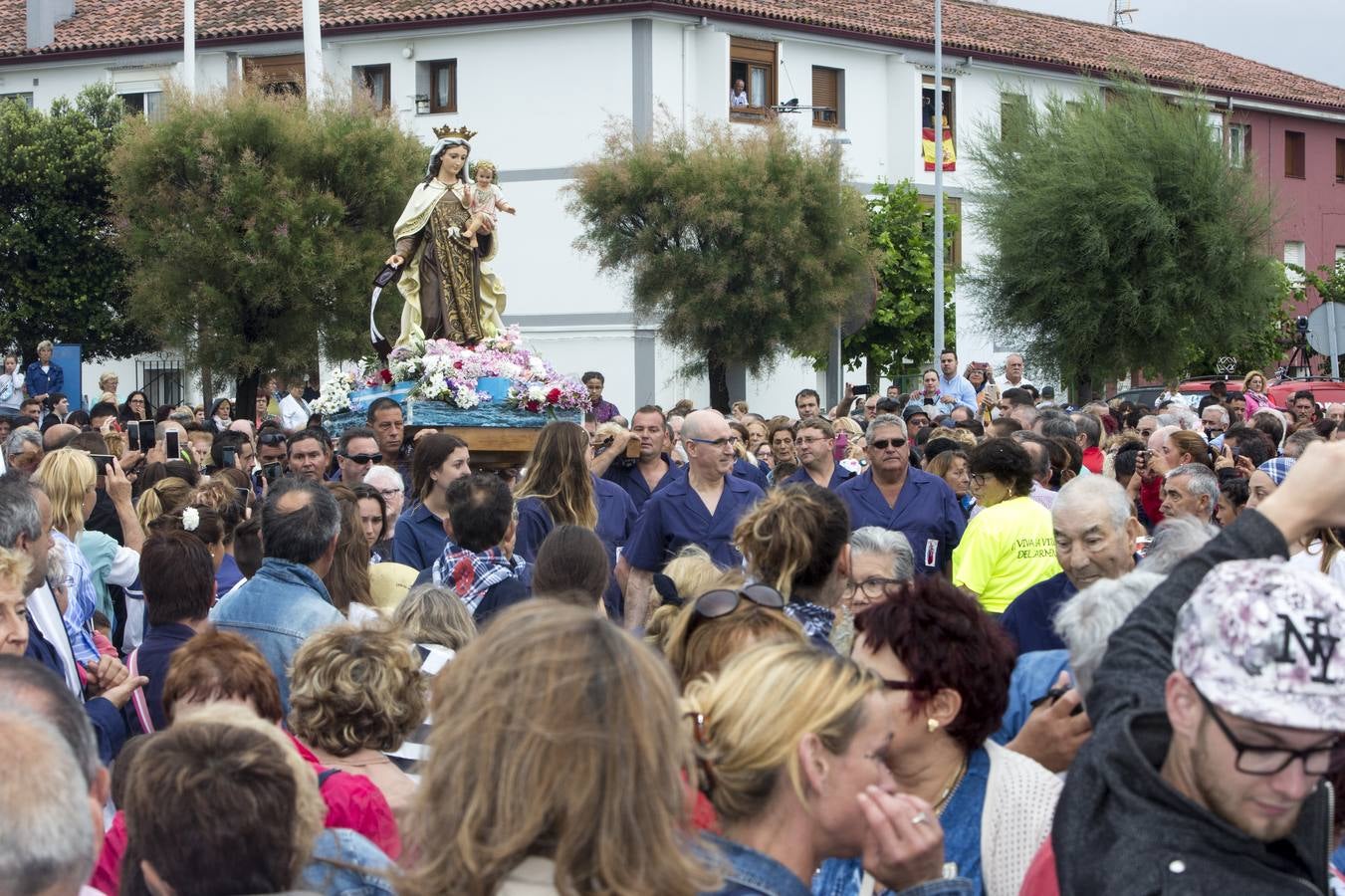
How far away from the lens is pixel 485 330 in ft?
55.5

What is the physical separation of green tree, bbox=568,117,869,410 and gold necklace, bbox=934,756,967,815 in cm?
2585

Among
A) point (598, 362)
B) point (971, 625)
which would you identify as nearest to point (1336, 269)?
point (598, 362)

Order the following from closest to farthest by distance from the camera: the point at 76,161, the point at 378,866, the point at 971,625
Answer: the point at 378,866
the point at 971,625
the point at 76,161

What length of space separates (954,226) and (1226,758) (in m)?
35.4

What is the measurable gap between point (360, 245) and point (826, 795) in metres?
28.1

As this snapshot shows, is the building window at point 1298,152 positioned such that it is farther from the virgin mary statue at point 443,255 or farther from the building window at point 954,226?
the virgin mary statue at point 443,255

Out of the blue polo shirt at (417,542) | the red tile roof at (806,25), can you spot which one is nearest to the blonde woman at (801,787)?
the blue polo shirt at (417,542)

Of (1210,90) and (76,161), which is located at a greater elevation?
(1210,90)

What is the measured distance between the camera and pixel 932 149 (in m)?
40.0

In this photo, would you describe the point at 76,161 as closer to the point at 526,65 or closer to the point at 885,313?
the point at 526,65

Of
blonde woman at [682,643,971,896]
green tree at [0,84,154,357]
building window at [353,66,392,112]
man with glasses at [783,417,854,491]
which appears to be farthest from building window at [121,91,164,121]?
blonde woman at [682,643,971,896]

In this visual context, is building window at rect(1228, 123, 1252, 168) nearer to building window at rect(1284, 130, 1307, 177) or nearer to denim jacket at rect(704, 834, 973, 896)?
building window at rect(1284, 130, 1307, 177)

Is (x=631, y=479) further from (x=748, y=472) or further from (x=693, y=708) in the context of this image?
(x=693, y=708)

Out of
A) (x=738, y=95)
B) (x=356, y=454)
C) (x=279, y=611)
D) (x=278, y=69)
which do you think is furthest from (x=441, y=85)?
(x=279, y=611)
